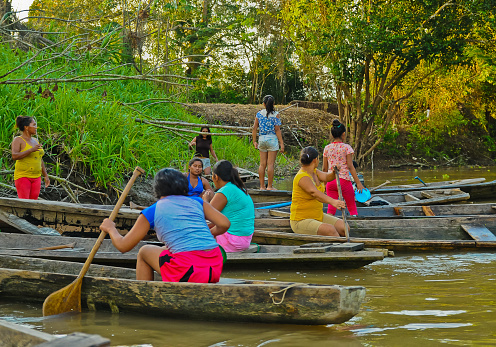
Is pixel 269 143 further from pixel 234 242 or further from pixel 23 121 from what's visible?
pixel 234 242

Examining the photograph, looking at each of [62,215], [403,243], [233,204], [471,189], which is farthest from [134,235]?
[471,189]

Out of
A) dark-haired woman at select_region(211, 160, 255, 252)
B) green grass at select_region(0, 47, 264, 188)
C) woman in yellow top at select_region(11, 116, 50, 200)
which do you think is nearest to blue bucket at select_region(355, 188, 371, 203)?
dark-haired woman at select_region(211, 160, 255, 252)

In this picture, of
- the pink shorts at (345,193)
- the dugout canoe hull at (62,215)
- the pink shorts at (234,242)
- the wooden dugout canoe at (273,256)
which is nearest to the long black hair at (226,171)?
the pink shorts at (234,242)

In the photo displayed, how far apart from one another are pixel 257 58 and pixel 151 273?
20850 mm

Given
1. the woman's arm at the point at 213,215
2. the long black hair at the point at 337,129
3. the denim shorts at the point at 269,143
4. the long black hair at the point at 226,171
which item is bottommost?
the woman's arm at the point at 213,215

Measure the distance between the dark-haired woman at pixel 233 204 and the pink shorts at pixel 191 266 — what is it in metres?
1.15

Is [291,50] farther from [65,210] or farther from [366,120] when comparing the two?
[65,210]

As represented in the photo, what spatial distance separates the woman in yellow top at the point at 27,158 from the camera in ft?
22.0

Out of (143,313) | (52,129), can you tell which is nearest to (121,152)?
(52,129)

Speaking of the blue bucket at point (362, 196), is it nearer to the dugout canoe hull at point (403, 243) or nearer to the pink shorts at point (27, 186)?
the dugout canoe hull at point (403, 243)

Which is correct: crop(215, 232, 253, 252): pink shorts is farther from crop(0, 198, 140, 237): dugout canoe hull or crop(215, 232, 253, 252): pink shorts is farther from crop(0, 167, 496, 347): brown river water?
crop(0, 198, 140, 237): dugout canoe hull

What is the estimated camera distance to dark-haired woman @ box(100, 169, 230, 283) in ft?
12.1

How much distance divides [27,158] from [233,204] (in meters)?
3.14

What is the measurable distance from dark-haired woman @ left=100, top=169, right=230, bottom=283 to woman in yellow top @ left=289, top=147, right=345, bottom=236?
225 centimetres
